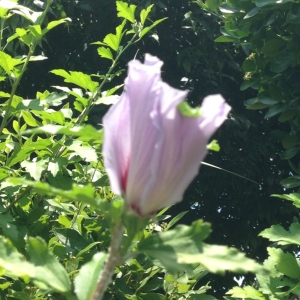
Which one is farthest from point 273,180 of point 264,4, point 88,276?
point 88,276

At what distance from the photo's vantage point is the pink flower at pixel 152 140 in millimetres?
→ 437

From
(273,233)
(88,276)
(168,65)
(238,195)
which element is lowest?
(238,195)

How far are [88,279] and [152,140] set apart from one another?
6.7 inches

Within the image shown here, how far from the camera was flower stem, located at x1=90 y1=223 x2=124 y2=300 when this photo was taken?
451 mm

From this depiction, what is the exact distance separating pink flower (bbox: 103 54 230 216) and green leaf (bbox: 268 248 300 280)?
36.8 inches

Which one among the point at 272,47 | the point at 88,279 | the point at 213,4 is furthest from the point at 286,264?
the point at 213,4

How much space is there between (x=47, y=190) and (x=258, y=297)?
40.9 inches

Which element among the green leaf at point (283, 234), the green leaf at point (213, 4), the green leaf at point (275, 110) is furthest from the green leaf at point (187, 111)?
the green leaf at point (213, 4)

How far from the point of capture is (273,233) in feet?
4.42

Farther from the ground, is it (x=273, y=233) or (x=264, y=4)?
(x=264, y=4)

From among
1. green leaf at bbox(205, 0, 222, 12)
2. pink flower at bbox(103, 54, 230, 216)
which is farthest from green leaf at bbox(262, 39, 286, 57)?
pink flower at bbox(103, 54, 230, 216)

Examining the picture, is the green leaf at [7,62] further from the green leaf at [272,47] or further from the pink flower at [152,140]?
the green leaf at [272,47]

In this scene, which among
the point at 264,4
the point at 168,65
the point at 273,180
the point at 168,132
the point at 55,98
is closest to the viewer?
the point at 168,132

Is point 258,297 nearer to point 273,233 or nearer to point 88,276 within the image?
point 273,233
